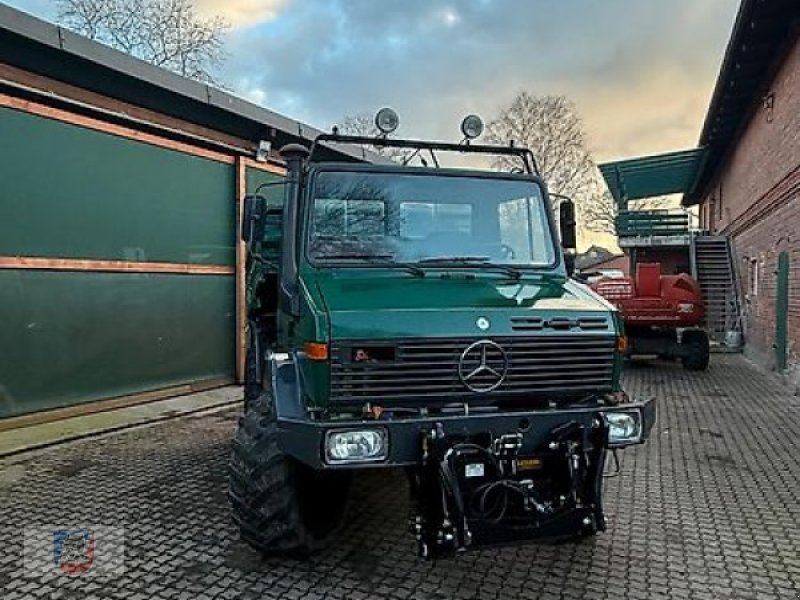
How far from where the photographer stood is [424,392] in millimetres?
3299

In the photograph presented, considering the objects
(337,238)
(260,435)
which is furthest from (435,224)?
(260,435)

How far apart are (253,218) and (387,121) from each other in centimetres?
136

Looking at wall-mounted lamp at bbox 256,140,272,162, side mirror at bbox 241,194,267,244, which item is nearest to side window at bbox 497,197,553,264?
side mirror at bbox 241,194,267,244

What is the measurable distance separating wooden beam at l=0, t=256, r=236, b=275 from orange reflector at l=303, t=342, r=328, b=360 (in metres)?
4.56

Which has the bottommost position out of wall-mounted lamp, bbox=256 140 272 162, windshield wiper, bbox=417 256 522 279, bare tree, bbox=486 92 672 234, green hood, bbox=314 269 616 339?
green hood, bbox=314 269 616 339

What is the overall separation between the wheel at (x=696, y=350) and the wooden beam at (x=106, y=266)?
772 centimetres

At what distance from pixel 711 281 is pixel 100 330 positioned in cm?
1524

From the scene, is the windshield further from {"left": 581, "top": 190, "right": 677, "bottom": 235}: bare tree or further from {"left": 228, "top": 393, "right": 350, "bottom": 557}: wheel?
{"left": 581, "top": 190, "right": 677, "bottom": 235}: bare tree

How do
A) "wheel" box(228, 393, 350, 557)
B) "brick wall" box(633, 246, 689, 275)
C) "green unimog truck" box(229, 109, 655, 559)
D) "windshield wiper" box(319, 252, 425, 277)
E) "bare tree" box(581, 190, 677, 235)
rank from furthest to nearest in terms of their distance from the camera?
"bare tree" box(581, 190, 677, 235) → "brick wall" box(633, 246, 689, 275) → "windshield wiper" box(319, 252, 425, 277) → "wheel" box(228, 393, 350, 557) → "green unimog truck" box(229, 109, 655, 559)

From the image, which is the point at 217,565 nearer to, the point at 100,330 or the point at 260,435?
the point at 260,435

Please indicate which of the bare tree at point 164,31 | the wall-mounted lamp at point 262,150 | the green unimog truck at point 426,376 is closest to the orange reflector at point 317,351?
the green unimog truck at point 426,376

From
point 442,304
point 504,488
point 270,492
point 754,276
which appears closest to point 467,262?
point 442,304

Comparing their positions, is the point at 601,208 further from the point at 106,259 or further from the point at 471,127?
the point at 471,127

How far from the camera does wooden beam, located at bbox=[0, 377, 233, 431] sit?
6717 mm
